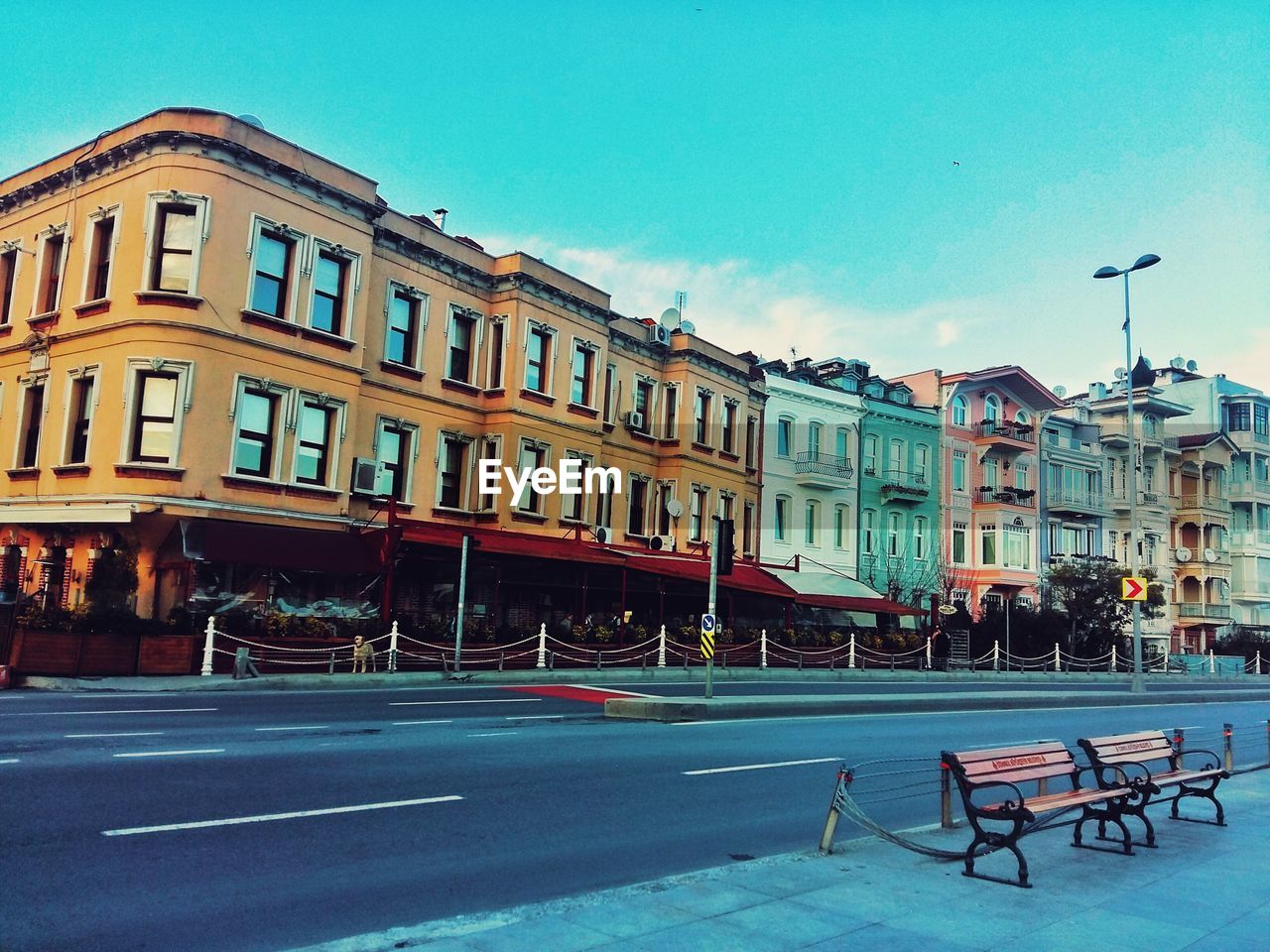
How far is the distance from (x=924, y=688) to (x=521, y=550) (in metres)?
13.0

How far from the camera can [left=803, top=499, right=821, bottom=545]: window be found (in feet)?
143

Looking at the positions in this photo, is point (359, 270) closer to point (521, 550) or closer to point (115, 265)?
point (115, 265)

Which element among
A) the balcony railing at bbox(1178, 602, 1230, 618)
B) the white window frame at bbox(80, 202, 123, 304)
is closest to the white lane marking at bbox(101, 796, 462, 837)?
the white window frame at bbox(80, 202, 123, 304)

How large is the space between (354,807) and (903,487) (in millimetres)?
41017

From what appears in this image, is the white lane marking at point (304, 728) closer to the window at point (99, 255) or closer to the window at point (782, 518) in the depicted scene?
the window at point (99, 255)

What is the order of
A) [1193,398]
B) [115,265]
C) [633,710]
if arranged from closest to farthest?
[633,710], [115,265], [1193,398]

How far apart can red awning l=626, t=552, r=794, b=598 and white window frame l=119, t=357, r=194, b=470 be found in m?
13.1

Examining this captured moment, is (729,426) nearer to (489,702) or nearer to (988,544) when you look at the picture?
(988,544)

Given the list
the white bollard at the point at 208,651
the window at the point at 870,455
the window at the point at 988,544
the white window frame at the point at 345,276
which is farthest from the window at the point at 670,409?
the window at the point at 988,544

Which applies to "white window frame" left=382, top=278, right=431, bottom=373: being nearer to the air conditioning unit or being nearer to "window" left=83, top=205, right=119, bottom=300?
the air conditioning unit

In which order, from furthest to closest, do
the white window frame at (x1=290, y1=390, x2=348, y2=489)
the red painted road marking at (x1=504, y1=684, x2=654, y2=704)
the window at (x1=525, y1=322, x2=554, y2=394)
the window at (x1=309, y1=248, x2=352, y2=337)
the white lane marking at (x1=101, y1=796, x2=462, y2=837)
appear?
1. the window at (x1=525, y1=322, x2=554, y2=394)
2. the window at (x1=309, y1=248, x2=352, y2=337)
3. the white window frame at (x1=290, y1=390, x2=348, y2=489)
4. the red painted road marking at (x1=504, y1=684, x2=654, y2=704)
5. the white lane marking at (x1=101, y1=796, x2=462, y2=837)

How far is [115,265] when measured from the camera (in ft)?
76.5

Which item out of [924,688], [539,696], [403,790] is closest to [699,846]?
[403,790]

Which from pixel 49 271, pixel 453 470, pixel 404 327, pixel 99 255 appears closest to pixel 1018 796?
pixel 404 327
